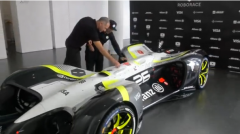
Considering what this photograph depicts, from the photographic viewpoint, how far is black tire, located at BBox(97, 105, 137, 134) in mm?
1847

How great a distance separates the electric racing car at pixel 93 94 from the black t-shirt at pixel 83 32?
60cm

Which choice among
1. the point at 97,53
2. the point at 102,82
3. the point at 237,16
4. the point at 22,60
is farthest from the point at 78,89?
the point at 22,60

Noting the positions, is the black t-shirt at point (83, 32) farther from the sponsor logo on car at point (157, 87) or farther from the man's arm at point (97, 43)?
the sponsor logo on car at point (157, 87)

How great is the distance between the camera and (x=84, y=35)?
347 centimetres

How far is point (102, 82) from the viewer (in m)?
2.56

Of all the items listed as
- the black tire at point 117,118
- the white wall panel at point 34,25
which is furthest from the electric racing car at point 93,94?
the white wall panel at point 34,25

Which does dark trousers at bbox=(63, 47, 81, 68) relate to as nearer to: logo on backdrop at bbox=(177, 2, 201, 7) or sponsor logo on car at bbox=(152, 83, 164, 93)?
sponsor logo on car at bbox=(152, 83, 164, 93)

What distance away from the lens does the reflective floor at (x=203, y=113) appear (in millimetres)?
2660

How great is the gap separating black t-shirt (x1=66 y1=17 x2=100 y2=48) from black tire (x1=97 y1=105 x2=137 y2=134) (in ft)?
4.48

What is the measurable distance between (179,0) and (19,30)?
18.1 ft

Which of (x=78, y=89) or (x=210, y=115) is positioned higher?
(x=78, y=89)

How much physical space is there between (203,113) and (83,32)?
2.14 meters

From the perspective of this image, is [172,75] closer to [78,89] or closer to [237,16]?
[78,89]

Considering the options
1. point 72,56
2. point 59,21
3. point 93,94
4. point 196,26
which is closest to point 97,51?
point 72,56
